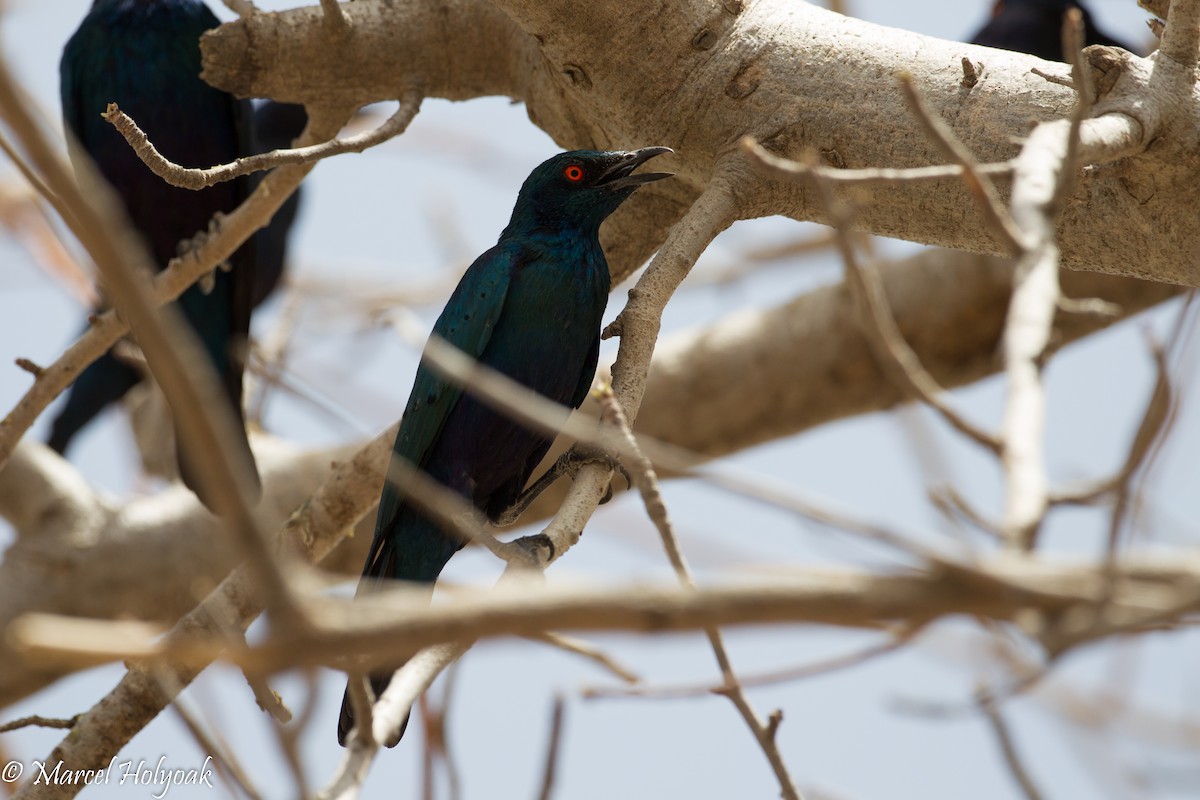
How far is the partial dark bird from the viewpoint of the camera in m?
7.20

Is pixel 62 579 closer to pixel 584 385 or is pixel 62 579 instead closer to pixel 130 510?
pixel 130 510

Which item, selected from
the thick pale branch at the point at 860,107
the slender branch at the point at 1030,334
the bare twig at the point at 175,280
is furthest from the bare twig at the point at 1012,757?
the bare twig at the point at 175,280

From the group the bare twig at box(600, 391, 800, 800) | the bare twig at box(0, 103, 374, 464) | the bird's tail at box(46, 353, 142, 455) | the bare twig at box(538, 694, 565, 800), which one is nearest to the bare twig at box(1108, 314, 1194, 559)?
the bare twig at box(600, 391, 800, 800)

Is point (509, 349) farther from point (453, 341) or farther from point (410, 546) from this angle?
point (410, 546)

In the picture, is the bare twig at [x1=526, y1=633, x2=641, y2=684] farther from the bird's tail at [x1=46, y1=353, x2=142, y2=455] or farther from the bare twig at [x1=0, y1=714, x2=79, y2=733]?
the bird's tail at [x1=46, y1=353, x2=142, y2=455]

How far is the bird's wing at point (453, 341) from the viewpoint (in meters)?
3.55

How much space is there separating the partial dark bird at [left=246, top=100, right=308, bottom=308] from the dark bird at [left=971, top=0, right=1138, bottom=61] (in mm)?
3796

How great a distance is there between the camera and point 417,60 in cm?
379

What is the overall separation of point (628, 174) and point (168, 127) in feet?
8.79

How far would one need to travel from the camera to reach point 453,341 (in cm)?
362

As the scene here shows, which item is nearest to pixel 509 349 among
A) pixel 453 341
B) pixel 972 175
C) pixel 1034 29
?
pixel 453 341

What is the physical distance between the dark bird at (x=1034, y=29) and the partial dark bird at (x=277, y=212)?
12.5 feet

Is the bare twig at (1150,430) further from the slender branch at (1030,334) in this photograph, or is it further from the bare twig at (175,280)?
the bare twig at (175,280)

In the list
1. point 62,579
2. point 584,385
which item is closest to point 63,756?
point 584,385
